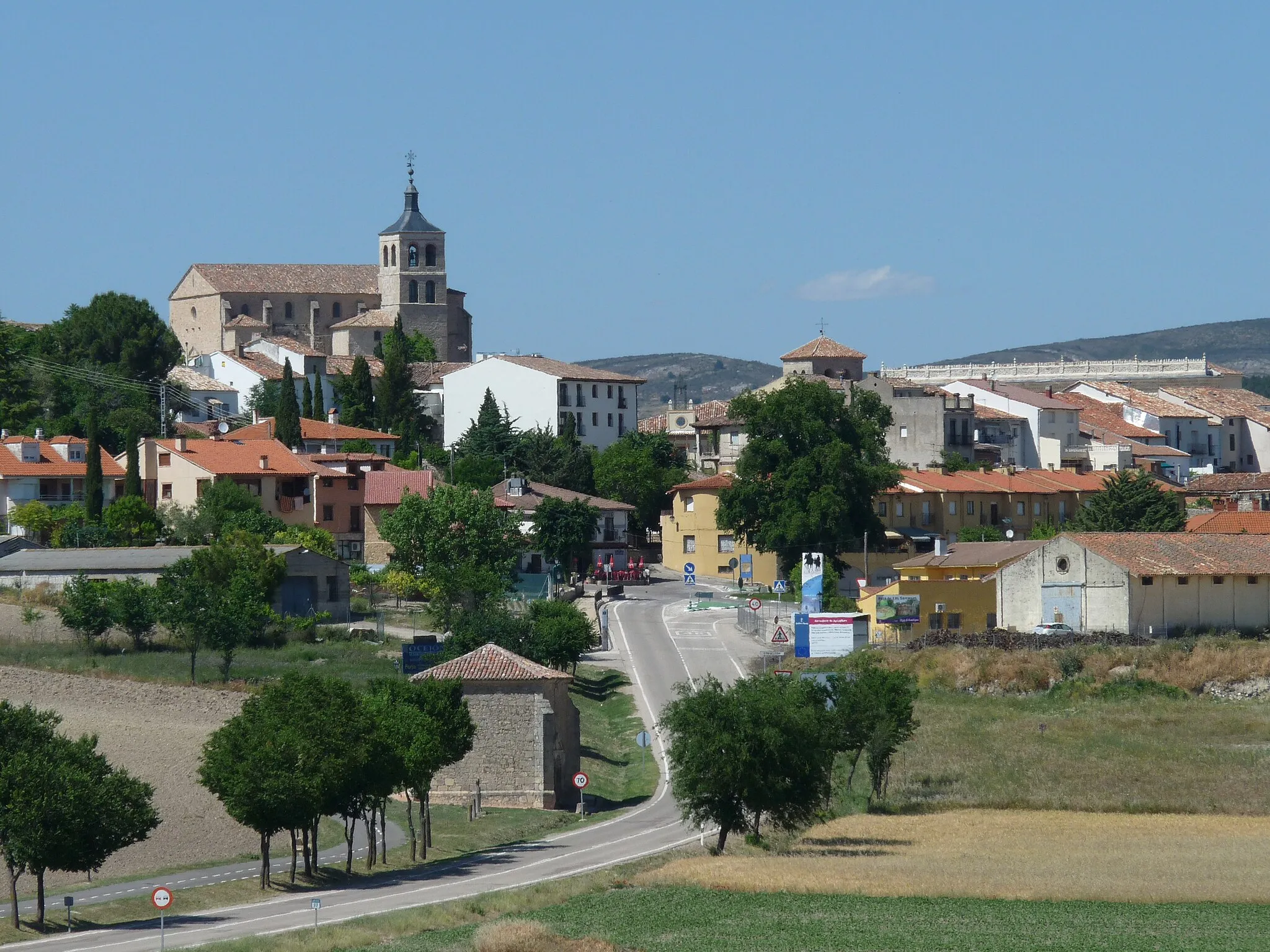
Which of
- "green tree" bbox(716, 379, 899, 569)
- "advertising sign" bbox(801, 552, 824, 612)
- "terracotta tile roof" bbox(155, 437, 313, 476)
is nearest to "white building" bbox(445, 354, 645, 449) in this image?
"terracotta tile roof" bbox(155, 437, 313, 476)

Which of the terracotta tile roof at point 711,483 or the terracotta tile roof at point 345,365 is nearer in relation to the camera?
the terracotta tile roof at point 711,483

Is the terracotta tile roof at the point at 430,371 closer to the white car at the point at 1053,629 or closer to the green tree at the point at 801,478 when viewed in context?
the green tree at the point at 801,478

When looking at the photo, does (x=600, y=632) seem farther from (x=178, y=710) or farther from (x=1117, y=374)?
(x=1117, y=374)

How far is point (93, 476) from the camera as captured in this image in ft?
295

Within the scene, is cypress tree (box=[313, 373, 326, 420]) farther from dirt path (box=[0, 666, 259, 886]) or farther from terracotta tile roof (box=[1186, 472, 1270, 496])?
dirt path (box=[0, 666, 259, 886])

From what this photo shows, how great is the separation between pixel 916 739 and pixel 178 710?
2325 centimetres

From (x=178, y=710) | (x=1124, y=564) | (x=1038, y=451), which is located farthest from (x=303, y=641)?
(x=1038, y=451)

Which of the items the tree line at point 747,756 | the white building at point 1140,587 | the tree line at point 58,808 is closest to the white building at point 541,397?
the white building at point 1140,587

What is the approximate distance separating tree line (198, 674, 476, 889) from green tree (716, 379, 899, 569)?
1680 inches

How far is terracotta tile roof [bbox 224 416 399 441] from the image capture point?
349 feet

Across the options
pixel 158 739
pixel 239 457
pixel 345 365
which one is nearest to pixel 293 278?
pixel 345 365

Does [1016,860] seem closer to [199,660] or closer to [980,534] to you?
[199,660]

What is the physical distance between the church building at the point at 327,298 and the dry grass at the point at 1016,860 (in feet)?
375

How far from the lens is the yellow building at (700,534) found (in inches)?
4028
